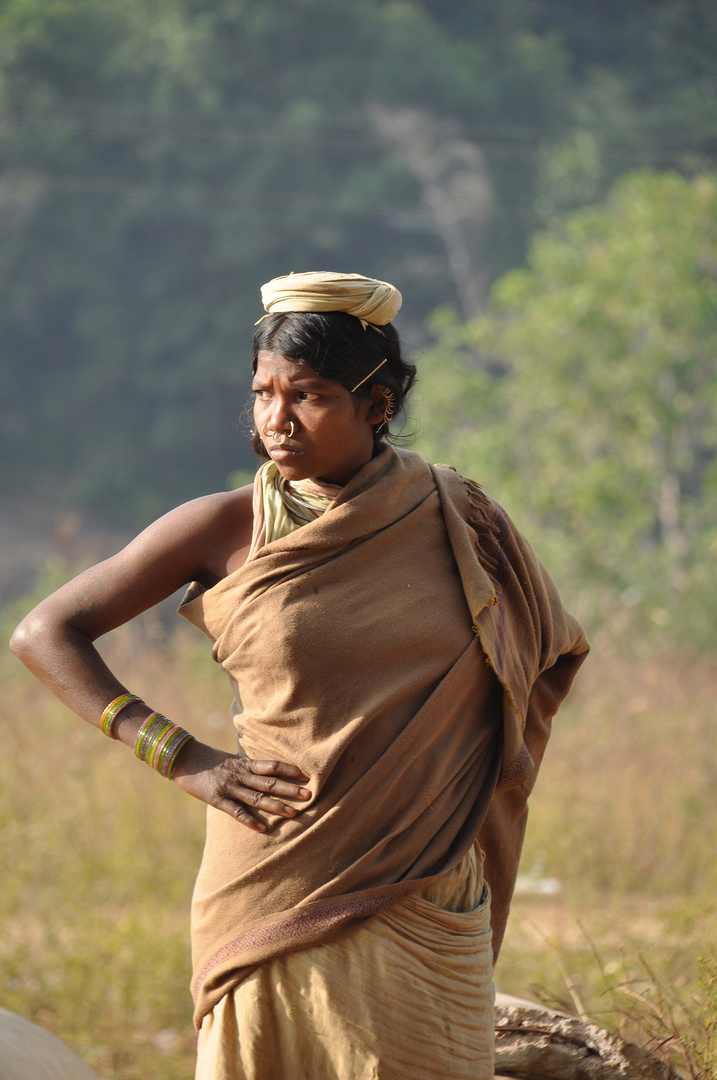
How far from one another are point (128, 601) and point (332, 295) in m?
0.61

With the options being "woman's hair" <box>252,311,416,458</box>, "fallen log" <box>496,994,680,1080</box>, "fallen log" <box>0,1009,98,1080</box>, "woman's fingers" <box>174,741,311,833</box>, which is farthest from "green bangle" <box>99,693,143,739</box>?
"fallen log" <box>496,994,680,1080</box>

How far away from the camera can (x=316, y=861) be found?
1.76 m

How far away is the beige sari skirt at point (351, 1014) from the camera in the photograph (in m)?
1.73

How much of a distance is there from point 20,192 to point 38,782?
62.6 feet

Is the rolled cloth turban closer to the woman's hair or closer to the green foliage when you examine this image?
the woman's hair

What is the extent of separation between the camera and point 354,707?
69.4 inches

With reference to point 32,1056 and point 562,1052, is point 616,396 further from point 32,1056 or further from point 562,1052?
point 32,1056

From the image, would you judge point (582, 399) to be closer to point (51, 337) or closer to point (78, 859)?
point (78, 859)

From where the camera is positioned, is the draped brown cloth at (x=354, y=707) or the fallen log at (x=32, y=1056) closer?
the draped brown cloth at (x=354, y=707)

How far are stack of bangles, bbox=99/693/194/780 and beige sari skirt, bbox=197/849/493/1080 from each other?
0.36 meters

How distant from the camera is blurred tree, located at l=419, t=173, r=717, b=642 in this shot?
34.7 feet

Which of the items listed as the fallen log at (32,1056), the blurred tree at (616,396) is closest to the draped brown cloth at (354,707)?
the fallen log at (32,1056)

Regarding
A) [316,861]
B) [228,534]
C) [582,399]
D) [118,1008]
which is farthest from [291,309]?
[582,399]

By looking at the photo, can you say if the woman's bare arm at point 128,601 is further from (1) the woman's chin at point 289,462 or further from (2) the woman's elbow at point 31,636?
(1) the woman's chin at point 289,462
